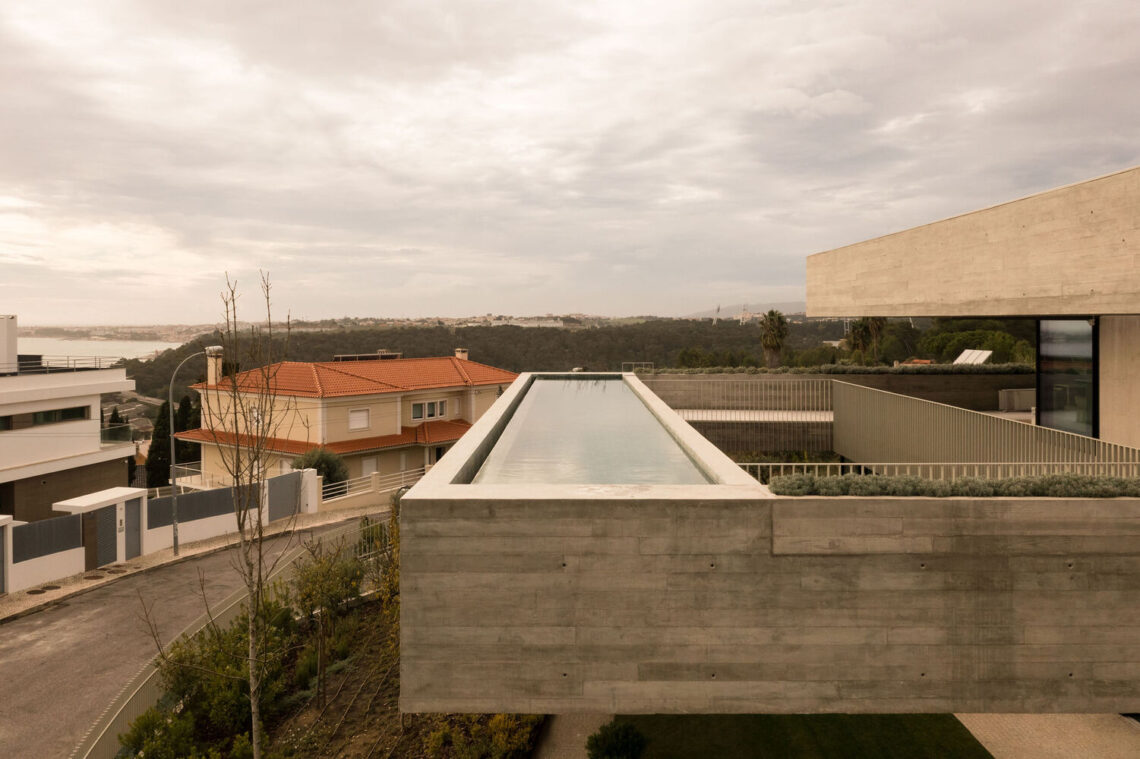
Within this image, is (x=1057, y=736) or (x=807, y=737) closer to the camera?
(x=807, y=737)

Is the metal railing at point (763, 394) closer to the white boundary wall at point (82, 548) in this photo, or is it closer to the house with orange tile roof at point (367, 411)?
the white boundary wall at point (82, 548)

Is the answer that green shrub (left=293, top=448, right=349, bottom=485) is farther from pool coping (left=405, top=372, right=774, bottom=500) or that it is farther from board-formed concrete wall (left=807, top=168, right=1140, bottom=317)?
board-formed concrete wall (left=807, top=168, right=1140, bottom=317)

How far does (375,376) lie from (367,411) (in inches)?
149

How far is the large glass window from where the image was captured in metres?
12.6

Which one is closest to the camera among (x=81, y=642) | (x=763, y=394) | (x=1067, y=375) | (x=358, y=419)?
(x=1067, y=375)

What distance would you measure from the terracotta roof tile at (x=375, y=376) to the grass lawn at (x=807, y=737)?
2592 centimetres

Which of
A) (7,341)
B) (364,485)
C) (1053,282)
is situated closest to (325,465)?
(364,485)

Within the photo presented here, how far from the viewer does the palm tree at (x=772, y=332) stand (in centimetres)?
4688

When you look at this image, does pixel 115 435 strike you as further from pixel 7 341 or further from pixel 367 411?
pixel 367 411

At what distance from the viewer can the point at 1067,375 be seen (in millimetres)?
13492

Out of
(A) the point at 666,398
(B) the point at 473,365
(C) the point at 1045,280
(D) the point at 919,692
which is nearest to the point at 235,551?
(A) the point at 666,398

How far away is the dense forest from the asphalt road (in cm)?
5028

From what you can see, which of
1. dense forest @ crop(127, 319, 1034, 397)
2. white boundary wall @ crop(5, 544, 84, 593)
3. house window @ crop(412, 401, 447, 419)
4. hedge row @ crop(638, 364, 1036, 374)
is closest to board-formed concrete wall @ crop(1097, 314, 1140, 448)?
hedge row @ crop(638, 364, 1036, 374)

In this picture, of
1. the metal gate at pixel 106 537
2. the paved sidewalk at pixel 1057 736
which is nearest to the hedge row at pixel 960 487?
the paved sidewalk at pixel 1057 736
